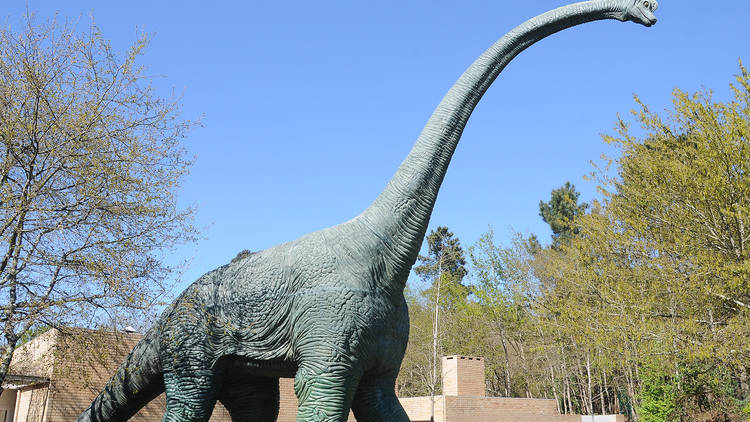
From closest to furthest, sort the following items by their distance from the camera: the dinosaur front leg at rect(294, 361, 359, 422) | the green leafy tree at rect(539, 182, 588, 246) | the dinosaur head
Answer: the dinosaur front leg at rect(294, 361, 359, 422)
the dinosaur head
the green leafy tree at rect(539, 182, 588, 246)

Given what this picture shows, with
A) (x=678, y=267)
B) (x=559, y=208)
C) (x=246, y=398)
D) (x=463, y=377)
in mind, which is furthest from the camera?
(x=559, y=208)

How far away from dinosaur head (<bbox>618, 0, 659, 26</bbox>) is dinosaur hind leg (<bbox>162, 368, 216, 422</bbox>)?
401 centimetres

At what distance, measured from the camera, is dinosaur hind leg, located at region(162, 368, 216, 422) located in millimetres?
4699

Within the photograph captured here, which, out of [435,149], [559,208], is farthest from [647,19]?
[559,208]

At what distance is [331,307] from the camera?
428 centimetres

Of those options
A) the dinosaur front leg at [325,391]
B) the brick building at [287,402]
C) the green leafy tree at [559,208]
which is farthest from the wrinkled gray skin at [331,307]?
the green leafy tree at [559,208]

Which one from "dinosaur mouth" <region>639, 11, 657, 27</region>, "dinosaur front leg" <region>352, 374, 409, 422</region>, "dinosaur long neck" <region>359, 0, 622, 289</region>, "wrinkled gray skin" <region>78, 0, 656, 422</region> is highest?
"dinosaur mouth" <region>639, 11, 657, 27</region>

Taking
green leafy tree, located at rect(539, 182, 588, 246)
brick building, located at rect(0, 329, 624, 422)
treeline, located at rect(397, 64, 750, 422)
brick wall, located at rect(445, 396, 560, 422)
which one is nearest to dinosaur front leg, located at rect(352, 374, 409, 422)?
brick building, located at rect(0, 329, 624, 422)

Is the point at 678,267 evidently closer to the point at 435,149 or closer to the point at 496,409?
the point at 496,409

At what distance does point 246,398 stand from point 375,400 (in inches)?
46.5

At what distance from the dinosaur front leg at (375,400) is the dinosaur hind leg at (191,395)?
41.2 inches

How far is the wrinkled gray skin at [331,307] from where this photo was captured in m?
4.25

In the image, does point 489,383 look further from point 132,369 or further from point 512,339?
point 132,369

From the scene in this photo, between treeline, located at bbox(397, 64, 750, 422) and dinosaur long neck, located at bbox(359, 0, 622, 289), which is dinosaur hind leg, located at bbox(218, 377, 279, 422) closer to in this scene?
dinosaur long neck, located at bbox(359, 0, 622, 289)
